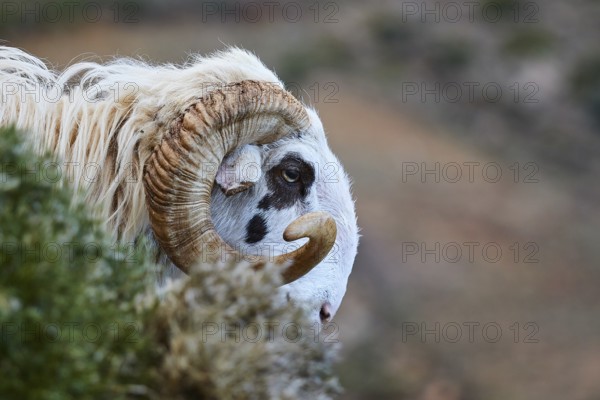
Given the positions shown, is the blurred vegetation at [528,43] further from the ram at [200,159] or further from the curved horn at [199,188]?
the curved horn at [199,188]

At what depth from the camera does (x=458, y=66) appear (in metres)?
35.3

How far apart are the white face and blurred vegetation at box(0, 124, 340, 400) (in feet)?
5.90

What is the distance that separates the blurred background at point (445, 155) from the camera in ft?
67.5

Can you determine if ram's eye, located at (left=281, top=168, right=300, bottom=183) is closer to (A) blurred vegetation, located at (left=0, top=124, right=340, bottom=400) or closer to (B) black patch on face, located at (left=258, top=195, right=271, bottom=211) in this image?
(B) black patch on face, located at (left=258, top=195, right=271, bottom=211)

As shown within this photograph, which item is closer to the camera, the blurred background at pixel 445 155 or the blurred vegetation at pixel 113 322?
the blurred vegetation at pixel 113 322

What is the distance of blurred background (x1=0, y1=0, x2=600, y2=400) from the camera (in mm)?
20562

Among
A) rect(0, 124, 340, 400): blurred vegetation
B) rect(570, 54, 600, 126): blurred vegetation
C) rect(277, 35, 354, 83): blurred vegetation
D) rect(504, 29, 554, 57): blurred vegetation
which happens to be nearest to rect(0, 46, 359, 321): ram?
rect(0, 124, 340, 400): blurred vegetation

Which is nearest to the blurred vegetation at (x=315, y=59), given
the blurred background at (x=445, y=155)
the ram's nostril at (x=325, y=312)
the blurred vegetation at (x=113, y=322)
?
the blurred background at (x=445, y=155)

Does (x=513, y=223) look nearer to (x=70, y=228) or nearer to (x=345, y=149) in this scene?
(x=345, y=149)

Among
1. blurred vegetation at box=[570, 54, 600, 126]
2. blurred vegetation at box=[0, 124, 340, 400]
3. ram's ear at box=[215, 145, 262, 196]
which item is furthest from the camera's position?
blurred vegetation at box=[570, 54, 600, 126]

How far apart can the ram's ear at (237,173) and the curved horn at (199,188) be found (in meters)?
0.17

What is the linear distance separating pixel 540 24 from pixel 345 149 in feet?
54.9

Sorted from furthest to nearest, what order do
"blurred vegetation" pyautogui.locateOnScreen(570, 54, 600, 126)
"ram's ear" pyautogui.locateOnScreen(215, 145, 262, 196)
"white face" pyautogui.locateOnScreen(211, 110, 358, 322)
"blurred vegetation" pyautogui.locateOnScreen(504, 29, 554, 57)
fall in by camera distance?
"blurred vegetation" pyautogui.locateOnScreen(504, 29, 554, 57) < "blurred vegetation" pyautogui.locateOnScreen(570, 54, 600, 126) < "white face" pyautogui.locateOnScreen(211, 110, 358, 322) < "ram's ear" pyautogui.locateOnScreen(215, 145, 262, 196)

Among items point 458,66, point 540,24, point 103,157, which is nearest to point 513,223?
point 458,66
